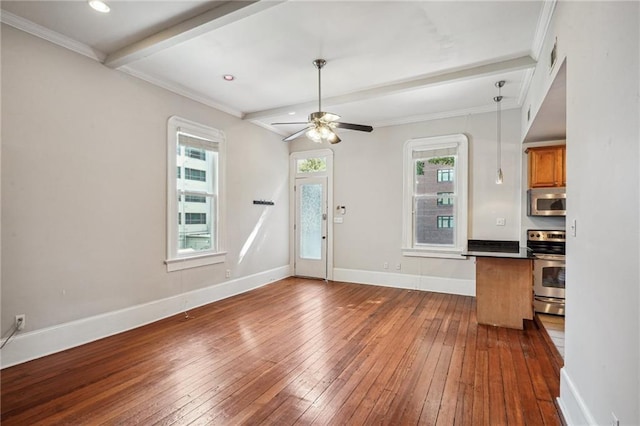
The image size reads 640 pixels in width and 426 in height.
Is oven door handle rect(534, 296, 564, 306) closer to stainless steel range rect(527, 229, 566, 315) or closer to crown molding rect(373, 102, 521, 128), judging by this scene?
stainless steel range rect(527, 229, 566, 315)

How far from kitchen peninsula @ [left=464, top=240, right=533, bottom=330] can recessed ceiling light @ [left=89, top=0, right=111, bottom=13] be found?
431cm

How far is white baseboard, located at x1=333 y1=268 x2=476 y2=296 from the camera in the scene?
208 inches

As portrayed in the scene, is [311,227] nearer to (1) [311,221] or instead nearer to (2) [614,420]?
(1) [311,221]

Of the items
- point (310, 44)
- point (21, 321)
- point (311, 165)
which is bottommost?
point (21, 321)

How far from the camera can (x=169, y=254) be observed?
166 inches

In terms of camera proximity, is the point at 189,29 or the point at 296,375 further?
the point at 189,29

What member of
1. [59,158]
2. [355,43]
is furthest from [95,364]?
[355,43]

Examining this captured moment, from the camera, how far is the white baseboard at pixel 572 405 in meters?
1.78

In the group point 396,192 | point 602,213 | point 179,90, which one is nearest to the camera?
point 602,213

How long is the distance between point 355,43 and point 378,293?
152 inches

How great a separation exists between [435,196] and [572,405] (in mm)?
3875

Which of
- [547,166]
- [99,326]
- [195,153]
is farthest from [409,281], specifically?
[99,326]

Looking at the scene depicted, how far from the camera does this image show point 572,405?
78.2 inches

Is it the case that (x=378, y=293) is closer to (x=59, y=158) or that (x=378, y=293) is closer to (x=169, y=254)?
(x=169, y=254)
